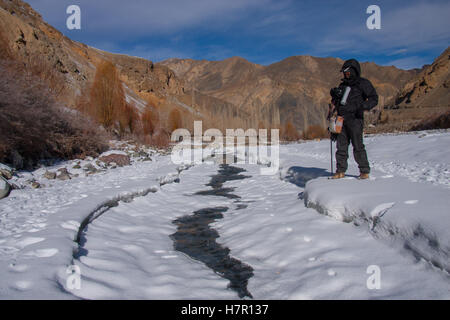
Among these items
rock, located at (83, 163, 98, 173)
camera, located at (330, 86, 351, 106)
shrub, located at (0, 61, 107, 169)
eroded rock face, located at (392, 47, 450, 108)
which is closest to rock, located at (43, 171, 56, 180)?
shrub, located at (0, 61, 107, 169)

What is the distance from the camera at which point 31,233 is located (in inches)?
128

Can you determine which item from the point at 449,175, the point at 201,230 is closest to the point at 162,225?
the point at 201,230

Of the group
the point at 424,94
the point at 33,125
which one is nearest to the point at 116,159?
the point at 33,125

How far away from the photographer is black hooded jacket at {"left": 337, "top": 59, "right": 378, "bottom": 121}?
4.82 m

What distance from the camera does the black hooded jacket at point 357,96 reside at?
4.82 m

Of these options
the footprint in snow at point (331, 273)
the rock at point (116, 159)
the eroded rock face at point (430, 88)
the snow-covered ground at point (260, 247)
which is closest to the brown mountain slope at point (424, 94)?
the eroded rock face at point (430, 88)

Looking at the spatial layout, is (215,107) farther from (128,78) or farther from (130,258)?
(130,258)

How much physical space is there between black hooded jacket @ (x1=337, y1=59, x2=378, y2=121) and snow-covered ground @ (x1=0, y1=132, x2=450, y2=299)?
1.10m

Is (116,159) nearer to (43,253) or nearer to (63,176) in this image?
(63,176)

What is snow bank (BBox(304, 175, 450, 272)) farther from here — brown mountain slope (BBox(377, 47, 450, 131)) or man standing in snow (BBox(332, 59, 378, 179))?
brown mountain slope (BBox(377, 47, 450, 131))

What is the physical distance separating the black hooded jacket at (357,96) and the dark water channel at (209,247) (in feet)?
7.81

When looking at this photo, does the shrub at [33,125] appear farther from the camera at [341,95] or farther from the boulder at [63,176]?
the camera at [341,95]

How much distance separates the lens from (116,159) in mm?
12984

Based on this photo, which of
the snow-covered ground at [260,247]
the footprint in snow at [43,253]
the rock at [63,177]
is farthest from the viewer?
the rock at [63,177]
